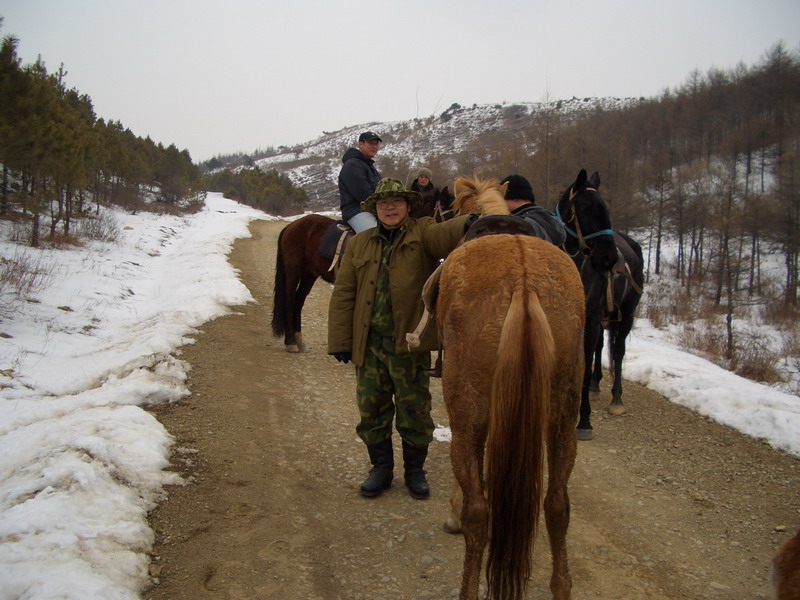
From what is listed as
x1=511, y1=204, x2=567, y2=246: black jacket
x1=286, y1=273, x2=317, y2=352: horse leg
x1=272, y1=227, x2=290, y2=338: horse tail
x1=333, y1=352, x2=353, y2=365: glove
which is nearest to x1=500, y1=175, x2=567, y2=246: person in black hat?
x1=511, y1=204, x2=567, y2=246: black jacket

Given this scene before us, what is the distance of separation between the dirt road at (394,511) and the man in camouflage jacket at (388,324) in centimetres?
52

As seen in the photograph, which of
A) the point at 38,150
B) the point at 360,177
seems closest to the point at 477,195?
the point at 360,177

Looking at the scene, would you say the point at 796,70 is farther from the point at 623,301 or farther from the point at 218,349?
the point at 218,349

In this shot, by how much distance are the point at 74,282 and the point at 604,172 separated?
27752 millimetres

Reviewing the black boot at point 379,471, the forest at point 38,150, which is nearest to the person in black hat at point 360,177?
the black boot at point 379,471

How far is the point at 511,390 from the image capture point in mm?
2131

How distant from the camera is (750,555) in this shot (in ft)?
11.1

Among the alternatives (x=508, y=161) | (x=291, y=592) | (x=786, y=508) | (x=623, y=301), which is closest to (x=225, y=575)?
(x=291, y=592)

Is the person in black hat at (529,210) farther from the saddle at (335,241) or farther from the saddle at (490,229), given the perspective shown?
the saddle at (335,241)

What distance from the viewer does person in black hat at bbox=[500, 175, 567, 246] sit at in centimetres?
358

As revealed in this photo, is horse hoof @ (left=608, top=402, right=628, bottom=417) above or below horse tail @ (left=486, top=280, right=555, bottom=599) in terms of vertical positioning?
below

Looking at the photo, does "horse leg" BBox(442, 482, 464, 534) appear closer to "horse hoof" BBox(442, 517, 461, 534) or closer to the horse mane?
"horse hoof" BBox(442, 517, 461, 534)

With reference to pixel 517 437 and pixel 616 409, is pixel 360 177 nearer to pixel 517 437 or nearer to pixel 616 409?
pixel 616 409

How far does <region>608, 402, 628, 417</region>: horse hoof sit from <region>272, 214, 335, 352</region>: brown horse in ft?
14.9
